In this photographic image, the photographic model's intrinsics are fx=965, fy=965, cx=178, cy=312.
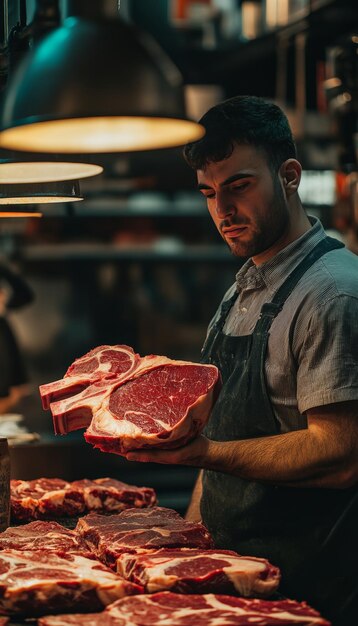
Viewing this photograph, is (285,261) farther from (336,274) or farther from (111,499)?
(111,499)

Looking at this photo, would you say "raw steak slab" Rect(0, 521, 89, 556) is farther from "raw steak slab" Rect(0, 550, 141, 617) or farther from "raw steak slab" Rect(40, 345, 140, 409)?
"raw steak slab" Rect(40, 345, 140, 409)

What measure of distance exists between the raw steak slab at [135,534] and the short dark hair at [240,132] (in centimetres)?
110

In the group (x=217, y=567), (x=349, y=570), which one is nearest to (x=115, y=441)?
(x=217, y=567)

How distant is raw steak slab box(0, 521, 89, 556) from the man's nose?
3.48 ft

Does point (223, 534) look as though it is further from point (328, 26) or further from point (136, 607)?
point (328, 26)

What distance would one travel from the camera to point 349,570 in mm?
2752

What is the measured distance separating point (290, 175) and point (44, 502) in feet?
4.26

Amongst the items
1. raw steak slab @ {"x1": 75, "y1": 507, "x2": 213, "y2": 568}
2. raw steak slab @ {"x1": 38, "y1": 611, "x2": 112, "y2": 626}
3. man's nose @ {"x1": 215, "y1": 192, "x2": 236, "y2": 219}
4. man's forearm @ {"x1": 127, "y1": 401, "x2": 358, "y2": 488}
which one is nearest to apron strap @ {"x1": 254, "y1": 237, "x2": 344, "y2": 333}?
man's nose @ {"x1": 215, "y1": 192, "x2": 236, "y2": 219}

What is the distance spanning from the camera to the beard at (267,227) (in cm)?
298

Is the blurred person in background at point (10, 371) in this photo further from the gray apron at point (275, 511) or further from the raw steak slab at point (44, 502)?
the gray apron at point (275, 511)

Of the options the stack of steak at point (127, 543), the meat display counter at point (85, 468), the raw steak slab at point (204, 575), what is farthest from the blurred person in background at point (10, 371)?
the raw steak slab at point (204, 575)

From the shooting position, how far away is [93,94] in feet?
6.60

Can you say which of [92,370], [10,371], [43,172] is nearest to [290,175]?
[43,172]

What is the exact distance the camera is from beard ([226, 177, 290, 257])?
9.78ft
